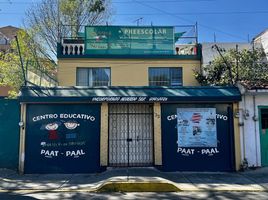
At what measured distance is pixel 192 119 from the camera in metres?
12.6

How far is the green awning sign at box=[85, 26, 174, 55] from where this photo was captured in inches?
778

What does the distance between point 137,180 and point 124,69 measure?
35.0 feet

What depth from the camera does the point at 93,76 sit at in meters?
19.5

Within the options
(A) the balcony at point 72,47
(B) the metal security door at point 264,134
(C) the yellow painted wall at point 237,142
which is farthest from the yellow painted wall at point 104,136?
(A) the balcony at point 72,47

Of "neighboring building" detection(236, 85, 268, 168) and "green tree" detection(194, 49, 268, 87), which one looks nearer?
"neighboring building" detection(236, 85, 268, 168)

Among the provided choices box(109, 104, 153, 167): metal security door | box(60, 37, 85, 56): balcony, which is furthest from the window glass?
box(109, 104, 153, 167): metal security door

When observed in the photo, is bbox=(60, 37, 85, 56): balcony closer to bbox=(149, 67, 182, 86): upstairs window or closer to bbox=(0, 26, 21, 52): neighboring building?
bbox=(149, 67, 182, 86): upstairs window

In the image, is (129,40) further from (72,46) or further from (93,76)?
(72,46)

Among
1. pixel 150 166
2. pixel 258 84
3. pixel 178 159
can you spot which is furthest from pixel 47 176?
pixel 258 84

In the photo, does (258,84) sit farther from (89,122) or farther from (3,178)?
(3,178)

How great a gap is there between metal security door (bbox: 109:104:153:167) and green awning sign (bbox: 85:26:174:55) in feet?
24.8

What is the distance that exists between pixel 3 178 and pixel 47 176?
1.47m

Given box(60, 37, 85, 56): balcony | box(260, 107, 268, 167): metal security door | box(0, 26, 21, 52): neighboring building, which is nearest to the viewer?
box(260, 107, 268, 167): metal security door

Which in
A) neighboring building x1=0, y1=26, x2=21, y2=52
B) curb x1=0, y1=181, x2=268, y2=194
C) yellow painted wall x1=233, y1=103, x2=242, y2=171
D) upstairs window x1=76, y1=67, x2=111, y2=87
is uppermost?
neighboring building x1=0, y1=26, x2=21, y2=52
